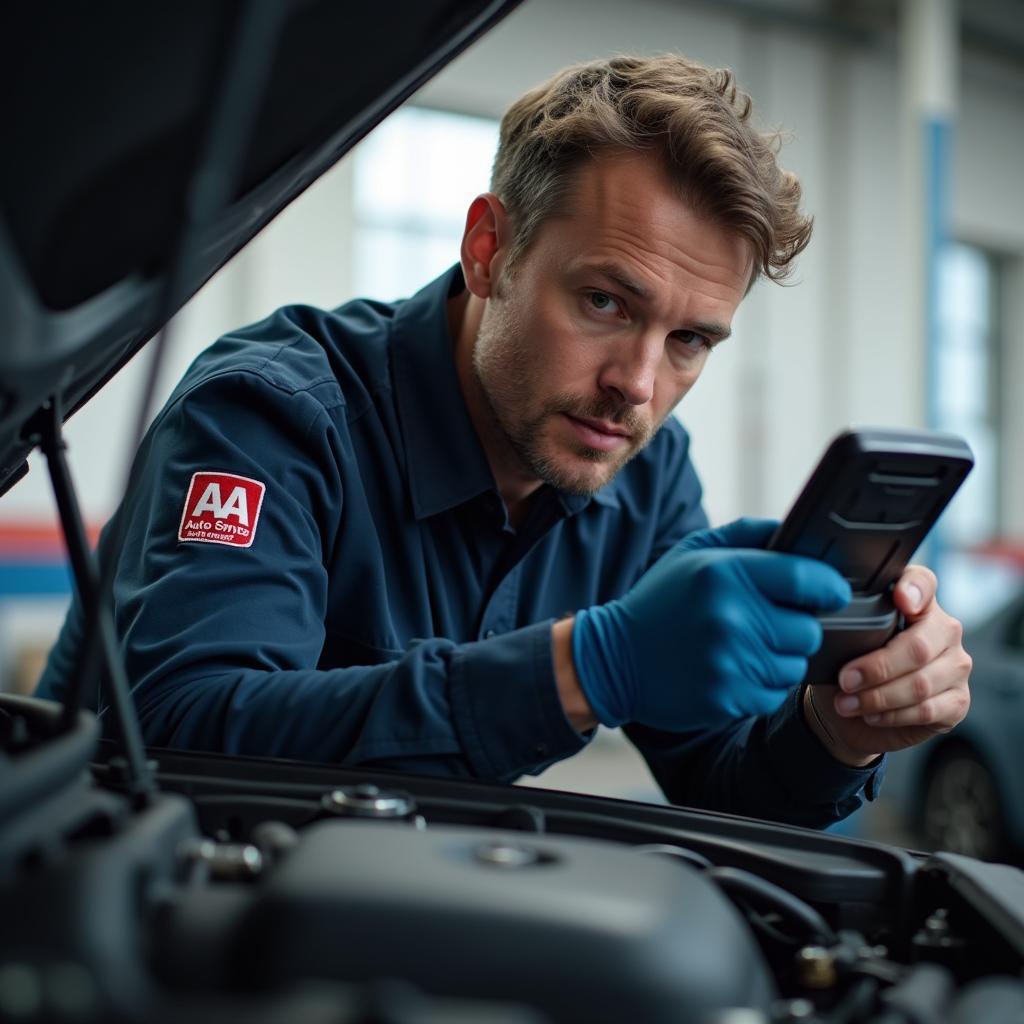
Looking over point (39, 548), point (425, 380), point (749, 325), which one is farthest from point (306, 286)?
point (425, 380)

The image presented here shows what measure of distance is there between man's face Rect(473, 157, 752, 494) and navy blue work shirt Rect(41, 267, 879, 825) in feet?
0.32

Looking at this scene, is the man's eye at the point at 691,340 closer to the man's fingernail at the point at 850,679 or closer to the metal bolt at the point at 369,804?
the man's fingernail at the point at 850,679

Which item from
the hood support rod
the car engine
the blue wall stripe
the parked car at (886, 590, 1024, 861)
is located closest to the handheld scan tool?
the car engine

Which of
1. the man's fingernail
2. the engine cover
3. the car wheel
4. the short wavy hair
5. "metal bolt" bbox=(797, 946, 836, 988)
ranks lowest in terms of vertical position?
the car wheel

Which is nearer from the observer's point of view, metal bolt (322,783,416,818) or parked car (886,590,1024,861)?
metal bolt (322,783,416,818)

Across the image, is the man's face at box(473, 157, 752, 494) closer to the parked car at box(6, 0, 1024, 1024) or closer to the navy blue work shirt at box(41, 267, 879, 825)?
the navy blue work shirt at box(41, 267, 879, 825)

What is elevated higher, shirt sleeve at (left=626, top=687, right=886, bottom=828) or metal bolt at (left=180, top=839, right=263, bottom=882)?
metal bolt at (left=180, top=839, right=263, bottom=882)

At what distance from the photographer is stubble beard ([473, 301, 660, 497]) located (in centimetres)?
131

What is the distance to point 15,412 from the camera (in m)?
0.80

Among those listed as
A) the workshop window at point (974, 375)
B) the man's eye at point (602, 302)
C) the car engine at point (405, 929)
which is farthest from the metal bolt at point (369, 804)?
the workshop window at point (974, 375)

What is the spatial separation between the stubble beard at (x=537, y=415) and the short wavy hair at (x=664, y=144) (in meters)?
0.10

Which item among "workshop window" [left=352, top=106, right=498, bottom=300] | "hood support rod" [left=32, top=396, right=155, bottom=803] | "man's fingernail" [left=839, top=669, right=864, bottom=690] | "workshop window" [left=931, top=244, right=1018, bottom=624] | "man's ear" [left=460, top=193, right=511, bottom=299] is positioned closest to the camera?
"hood support rod" [left=32, top=396, right=155, bottom=803]

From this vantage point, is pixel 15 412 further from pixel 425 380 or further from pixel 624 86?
pixel 624 86

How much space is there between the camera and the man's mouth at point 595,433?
131 centimetres
